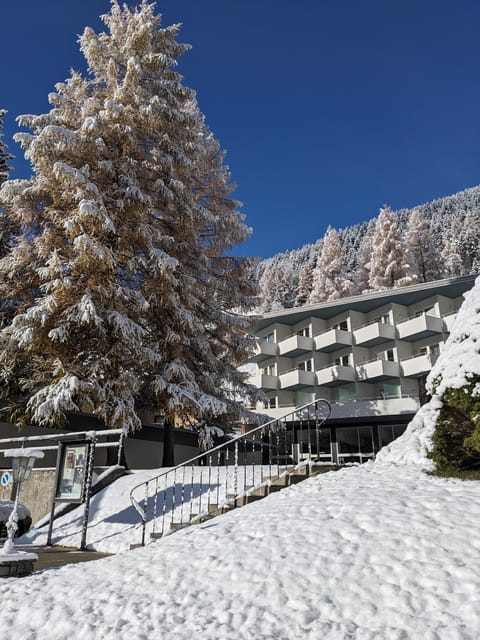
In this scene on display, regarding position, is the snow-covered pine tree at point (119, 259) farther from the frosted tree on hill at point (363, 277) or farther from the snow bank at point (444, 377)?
the frosted tree on hill at point (363, 277)

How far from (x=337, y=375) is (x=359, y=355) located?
9.43ft

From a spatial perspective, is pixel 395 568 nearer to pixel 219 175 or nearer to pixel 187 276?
pixel 187 276

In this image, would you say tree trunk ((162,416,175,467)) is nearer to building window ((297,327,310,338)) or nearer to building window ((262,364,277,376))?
building window ((262,364,277,376))

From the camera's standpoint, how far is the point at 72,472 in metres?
11.1

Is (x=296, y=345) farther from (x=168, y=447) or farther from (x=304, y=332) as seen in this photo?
(x=168, y=447)

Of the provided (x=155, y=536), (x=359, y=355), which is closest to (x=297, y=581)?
(x=155, y=536)

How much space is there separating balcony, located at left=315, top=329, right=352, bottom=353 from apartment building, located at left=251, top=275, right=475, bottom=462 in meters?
0.07

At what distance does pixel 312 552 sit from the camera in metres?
5.74

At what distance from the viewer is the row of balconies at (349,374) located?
29.7 meters

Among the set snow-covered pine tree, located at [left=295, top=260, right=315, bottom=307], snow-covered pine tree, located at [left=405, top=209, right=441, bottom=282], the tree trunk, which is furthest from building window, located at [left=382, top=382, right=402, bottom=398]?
snow-covered pine tree, located at [left=295, top=260, right=315, bottom=307]

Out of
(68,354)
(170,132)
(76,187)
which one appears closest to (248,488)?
(68,354)

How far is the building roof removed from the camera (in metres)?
29.7

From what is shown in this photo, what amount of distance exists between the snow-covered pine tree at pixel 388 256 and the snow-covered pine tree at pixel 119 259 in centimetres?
2827

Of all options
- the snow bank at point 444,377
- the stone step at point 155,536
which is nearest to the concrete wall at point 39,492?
the stone step at point 155,536
